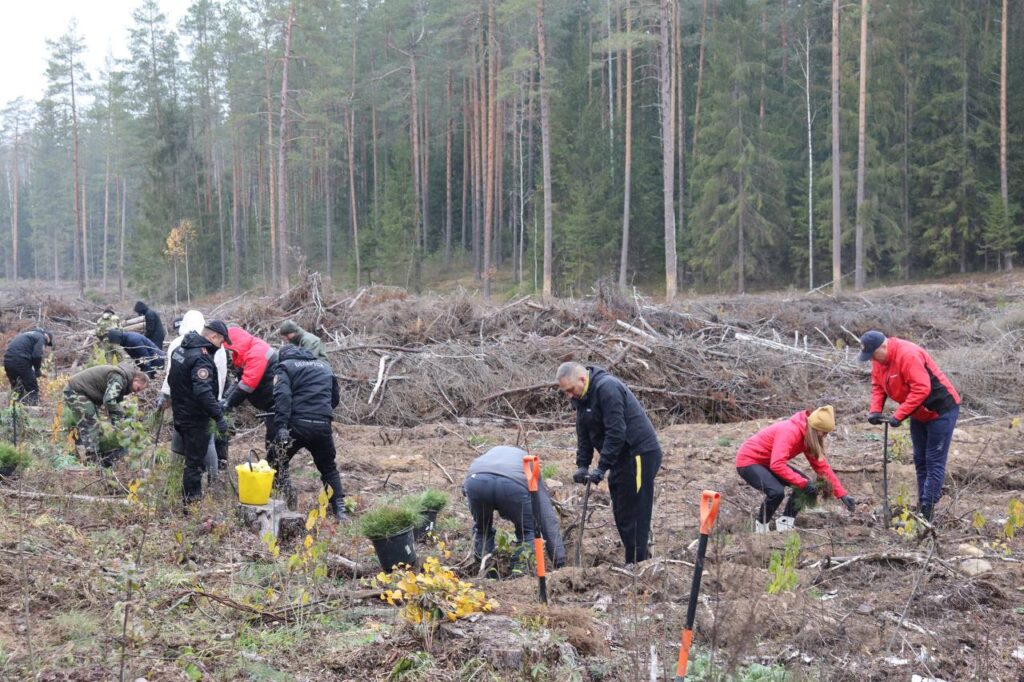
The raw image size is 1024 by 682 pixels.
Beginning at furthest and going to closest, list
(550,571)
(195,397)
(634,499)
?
(195,397) < (634,499) < (550,571)

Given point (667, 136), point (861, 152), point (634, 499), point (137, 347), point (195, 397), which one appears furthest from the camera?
point (861, 152)

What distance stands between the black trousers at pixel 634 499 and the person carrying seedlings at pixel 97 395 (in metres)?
4.52

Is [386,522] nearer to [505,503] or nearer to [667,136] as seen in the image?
[505,503]

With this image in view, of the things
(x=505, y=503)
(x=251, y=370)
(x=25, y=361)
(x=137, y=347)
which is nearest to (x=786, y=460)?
(x=505, y=503)

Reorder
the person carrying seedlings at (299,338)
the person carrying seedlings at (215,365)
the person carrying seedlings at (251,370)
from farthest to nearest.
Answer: the person carrying seedlings at (299,338) → the person carrying seedlings at (251,370) → the person carrying seedlings at (215,365)

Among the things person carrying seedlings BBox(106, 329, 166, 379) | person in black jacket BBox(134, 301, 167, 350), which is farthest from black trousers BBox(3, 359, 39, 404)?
person carrying seedlings BBox(106, 329, 166, 379)

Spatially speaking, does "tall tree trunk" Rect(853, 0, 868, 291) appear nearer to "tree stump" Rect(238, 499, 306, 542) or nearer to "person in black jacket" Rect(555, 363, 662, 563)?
"person in black jacket" Rect(555, 363, 662, 563)

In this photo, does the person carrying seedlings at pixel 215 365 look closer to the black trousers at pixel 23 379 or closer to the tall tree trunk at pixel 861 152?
the black trousers at pixel 23 379

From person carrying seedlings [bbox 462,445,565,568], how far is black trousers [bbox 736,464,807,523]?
167cm

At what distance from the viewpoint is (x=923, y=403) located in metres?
6.88

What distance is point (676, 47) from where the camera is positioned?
35281 mm

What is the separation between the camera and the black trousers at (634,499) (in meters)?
6.12

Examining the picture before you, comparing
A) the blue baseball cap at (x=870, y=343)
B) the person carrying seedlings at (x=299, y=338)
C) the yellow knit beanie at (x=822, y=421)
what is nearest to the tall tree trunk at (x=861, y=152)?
the blue baseball cap at (x=870, y=343)

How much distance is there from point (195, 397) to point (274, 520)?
1289mm
